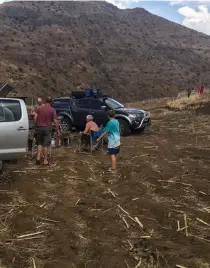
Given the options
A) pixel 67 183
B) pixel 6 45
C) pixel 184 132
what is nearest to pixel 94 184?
pixel 67 183

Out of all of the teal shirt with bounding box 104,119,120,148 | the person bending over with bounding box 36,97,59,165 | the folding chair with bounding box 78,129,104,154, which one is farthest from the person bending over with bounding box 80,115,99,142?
the teal shirt with bounding box 104,119,120,148

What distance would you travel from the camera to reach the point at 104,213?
24.6 feet

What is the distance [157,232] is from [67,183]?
327 centimetres

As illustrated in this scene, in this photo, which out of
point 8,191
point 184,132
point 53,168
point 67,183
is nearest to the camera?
point 8,191

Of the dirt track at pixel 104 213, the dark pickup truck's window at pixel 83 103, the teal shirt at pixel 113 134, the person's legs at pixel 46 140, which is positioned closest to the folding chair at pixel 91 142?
the dirt track at pixel 104 213

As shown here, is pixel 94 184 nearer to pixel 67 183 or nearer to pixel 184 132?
pixel 67 183

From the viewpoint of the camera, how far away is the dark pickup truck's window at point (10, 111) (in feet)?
29.5

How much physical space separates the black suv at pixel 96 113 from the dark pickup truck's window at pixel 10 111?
27.7ft

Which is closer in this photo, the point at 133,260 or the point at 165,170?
the point at 133,260

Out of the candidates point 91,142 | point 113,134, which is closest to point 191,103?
point 91,142

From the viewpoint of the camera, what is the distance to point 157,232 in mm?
6723

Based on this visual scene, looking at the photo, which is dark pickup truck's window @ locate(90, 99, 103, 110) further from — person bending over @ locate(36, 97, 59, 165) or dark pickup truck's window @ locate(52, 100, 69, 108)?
person bending over @ locate(36, 97, 59, 165)

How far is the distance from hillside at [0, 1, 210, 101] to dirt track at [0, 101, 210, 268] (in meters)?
39.2

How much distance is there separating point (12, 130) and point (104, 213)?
281cm
